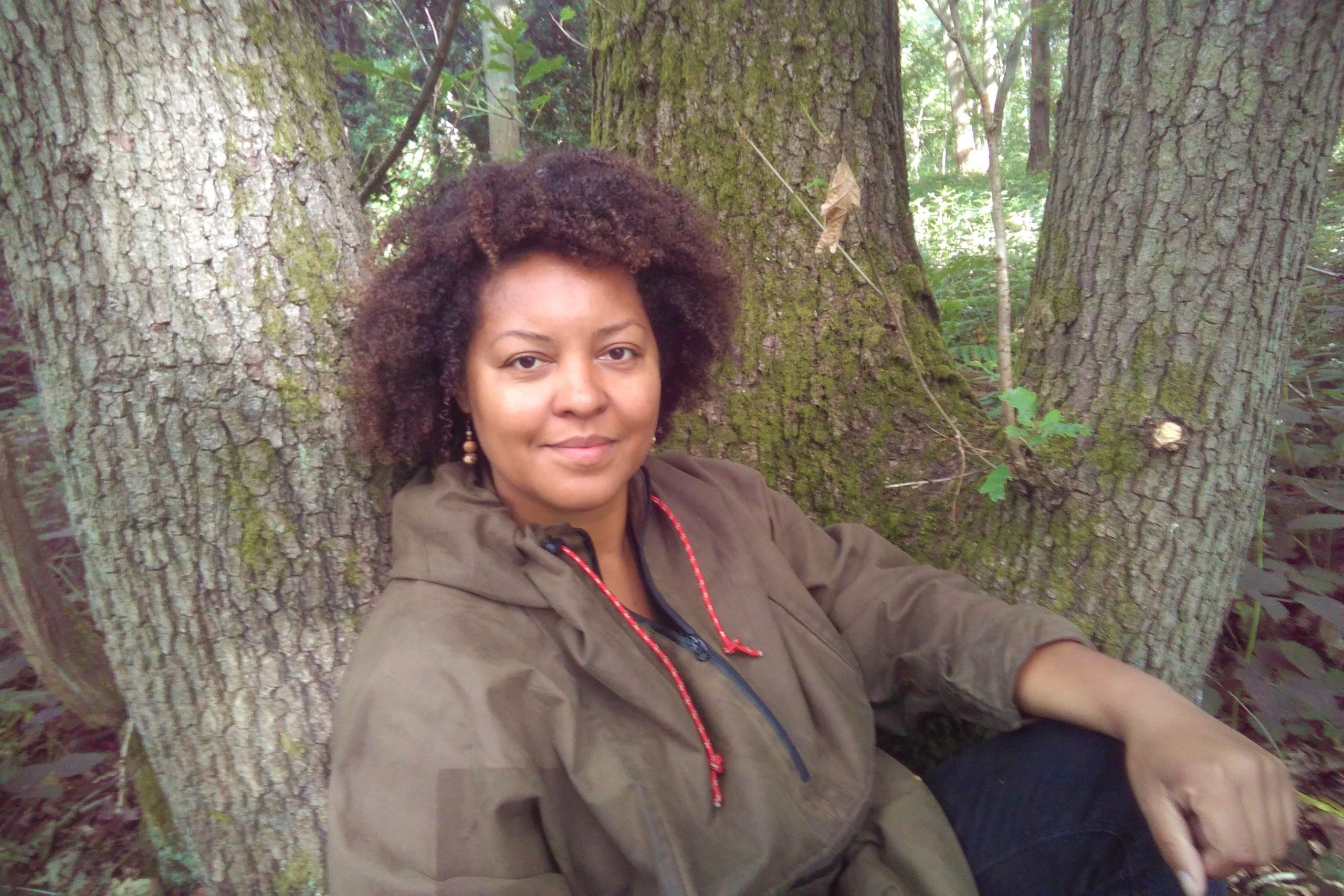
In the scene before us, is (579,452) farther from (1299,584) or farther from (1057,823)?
(1299,584)

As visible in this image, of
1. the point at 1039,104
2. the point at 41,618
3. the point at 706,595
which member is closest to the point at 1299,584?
the point at 706,595

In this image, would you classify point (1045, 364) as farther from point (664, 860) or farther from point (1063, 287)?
point (664, 860)

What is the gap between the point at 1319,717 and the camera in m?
2.29

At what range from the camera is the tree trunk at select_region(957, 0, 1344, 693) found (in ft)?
5.58

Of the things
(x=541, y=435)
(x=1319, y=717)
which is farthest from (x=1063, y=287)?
(x=1319, y=717)

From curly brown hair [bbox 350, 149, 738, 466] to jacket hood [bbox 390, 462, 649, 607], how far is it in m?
0.20

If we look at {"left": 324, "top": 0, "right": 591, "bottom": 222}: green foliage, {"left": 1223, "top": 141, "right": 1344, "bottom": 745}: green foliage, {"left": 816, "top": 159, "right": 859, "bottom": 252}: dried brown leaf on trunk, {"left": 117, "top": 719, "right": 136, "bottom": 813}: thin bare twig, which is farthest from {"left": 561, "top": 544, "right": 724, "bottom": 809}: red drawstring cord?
{"left": 324, "top": 0, "right": 591, "bottom": 222}: green foliage

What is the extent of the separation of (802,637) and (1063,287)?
112cm

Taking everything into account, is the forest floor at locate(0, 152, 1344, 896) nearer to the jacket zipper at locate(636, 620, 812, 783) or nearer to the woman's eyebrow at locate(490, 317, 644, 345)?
the jacket zipper at locate(636, 620, 812, 783)

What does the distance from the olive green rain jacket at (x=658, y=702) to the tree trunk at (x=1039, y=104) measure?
703 centimetres

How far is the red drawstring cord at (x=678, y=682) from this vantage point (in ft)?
4.62

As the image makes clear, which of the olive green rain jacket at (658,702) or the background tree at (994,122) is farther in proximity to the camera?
the background tree at (994,122)

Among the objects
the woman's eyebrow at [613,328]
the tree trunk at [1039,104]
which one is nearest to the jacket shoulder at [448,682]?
the woman's eyebrow at [613,328]

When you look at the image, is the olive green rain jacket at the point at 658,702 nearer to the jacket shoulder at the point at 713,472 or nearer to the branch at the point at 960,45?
the jacket shoulder at the point at 713,472
